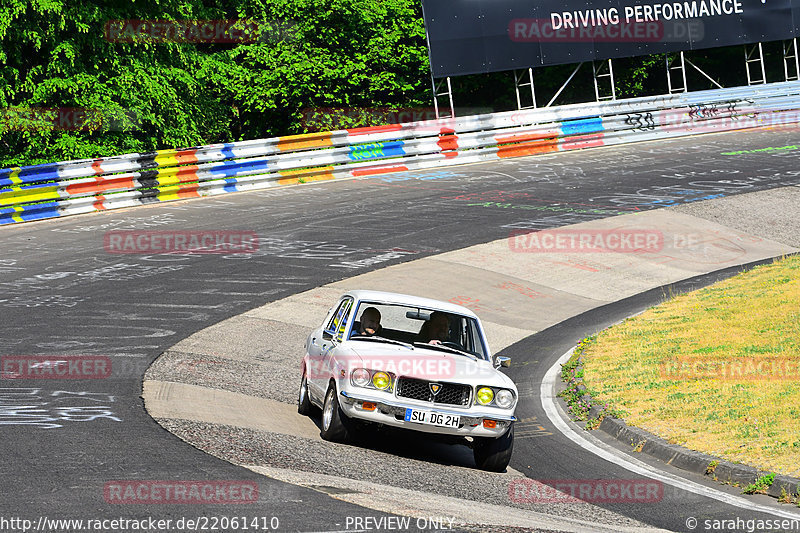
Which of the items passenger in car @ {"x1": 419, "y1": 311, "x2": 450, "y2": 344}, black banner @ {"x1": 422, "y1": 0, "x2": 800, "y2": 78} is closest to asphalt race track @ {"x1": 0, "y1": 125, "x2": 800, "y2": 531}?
passenger in car @ {"x1": 419, "y1": 311, "x2": 450, "y2": 344}

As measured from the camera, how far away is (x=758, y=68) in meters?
48.4

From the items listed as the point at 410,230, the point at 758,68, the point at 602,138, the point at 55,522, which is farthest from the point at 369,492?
the point at 758,68

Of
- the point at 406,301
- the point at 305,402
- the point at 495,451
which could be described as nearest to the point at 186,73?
the point at 305,402

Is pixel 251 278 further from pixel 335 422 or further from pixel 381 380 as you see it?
pixel 381 380

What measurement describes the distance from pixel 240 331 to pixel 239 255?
5203 mm

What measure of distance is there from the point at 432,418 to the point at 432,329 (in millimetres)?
1549

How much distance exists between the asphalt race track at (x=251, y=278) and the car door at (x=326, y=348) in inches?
72.5

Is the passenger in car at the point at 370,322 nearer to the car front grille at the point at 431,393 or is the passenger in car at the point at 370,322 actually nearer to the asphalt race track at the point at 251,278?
the car front grille at the point at 431,393

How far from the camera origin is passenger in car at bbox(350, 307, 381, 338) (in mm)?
10633

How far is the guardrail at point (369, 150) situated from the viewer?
24062 mm

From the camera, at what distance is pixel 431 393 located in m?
9.55

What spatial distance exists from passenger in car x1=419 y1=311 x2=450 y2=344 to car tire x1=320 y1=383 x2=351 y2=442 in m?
1.32
